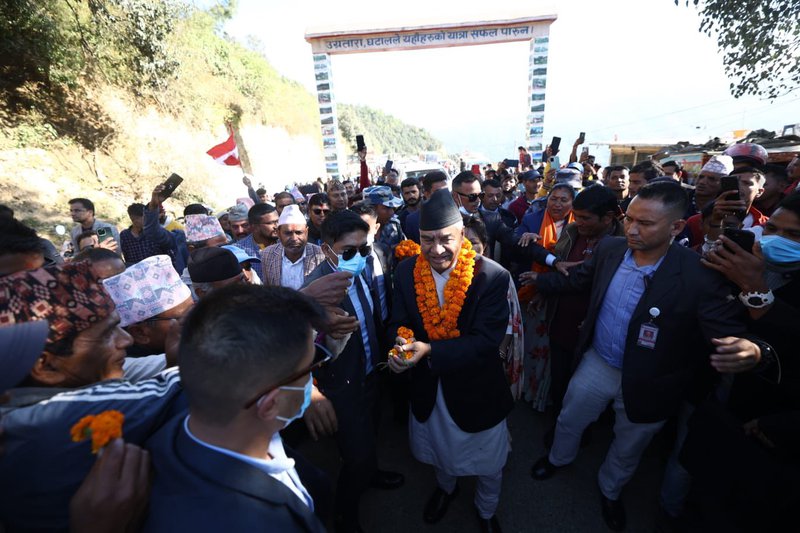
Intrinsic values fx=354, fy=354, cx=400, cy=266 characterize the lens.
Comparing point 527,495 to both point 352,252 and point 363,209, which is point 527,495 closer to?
point 352,252

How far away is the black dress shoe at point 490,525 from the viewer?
2.48m

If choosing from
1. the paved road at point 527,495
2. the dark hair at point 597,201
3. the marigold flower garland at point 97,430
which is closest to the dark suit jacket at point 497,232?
the dark hair at point 597,201

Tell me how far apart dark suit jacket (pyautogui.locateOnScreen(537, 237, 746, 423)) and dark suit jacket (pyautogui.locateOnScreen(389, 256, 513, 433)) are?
821 millimetres

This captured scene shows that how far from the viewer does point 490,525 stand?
2.48 meters

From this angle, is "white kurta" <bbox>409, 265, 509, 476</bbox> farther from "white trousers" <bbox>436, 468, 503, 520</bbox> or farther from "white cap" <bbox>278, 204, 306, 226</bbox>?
"white cap" <bbox>278, 204, 306, 226</bbox>

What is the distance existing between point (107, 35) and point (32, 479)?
15.0 metres

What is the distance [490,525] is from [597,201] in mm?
2644

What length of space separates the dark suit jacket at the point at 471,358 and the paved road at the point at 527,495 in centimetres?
86

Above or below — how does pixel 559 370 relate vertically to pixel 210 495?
below

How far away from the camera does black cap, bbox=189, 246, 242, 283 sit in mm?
2549

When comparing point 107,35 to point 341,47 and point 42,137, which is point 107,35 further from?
point 341,47

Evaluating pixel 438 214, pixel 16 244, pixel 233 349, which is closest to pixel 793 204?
pixel 438 214

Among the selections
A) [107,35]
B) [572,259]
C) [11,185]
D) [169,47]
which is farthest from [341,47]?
[572,259]

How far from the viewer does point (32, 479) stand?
1.00 meters
